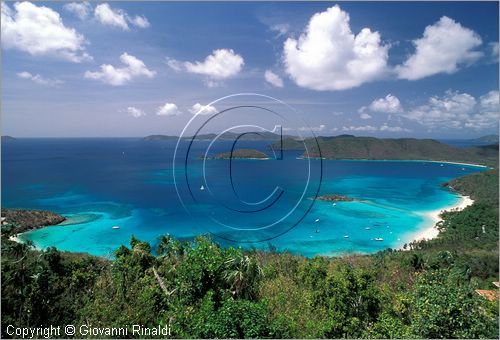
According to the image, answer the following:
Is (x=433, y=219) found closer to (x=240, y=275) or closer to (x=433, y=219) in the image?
(x=433, y=219)

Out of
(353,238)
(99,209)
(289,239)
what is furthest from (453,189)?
(99,209)

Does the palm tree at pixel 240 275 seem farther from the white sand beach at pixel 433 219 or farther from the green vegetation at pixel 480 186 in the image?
the green vegetation at pixel 480 186

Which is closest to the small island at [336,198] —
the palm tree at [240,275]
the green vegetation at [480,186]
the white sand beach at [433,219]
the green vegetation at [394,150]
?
the white sand beach at [433,219]

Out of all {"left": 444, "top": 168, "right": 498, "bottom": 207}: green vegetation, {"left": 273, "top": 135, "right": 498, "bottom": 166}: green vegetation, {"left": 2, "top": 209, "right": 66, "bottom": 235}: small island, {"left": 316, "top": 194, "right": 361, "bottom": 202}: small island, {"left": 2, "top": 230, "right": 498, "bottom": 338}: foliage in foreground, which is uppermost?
{"left": 273, "top": 135, "right": 498, "bottom": 166}: green vegetation

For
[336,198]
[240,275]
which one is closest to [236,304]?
[240,275]

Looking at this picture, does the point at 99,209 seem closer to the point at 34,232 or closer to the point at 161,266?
the point at 34,232

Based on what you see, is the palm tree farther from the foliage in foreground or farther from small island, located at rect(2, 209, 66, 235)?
small island, located at rect(2, 209, 66, 235)

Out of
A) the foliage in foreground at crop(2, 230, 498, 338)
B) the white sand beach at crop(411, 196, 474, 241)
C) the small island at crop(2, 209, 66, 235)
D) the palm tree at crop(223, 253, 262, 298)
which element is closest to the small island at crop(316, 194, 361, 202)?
the white sand beach at crop(411, 196, 474, 241)
